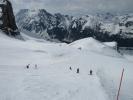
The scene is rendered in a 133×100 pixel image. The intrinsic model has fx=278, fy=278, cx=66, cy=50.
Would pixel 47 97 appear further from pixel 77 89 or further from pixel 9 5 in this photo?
pixel 9 5

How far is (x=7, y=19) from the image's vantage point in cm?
14100

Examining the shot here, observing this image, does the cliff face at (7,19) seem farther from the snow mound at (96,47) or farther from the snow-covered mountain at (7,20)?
the snow mound at (96,47)

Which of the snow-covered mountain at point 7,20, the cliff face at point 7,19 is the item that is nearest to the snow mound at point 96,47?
the snow-covered mountain at point 7,20

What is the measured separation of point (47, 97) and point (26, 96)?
8.04ft

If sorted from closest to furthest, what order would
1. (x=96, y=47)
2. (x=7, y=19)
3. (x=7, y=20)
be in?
1. (x=96, y=47)
2. (x=7, y=20)
3. (x=7, y=19)

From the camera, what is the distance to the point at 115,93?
130 ft

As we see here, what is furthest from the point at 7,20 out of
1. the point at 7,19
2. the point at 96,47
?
the point at 96,47

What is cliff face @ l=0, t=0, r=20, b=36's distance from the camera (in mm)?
136250

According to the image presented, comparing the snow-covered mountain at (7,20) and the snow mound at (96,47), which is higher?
the snow-covered mountain at (7,20)

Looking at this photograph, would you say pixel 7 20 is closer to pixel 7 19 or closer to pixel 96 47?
pixel 7 19

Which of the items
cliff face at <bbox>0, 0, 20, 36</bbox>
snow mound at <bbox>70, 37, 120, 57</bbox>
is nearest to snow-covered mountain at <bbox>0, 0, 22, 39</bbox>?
cliff face at <bbox>0, 0, 20, 36</bbox>

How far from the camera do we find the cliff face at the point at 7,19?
136250 mm

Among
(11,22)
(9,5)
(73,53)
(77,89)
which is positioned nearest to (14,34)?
(11,22)

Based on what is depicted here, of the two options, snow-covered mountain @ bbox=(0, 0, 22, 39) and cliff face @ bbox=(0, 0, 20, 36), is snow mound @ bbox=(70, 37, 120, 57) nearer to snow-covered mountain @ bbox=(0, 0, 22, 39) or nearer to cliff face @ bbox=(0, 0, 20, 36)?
snow-covered mountain @ bbox=(0, 0, 22, 39)
